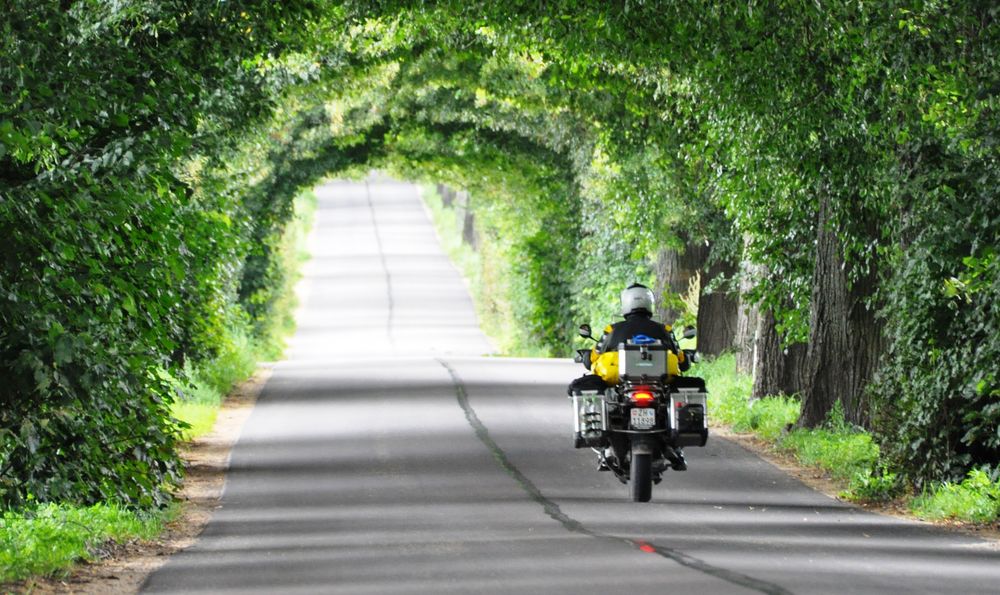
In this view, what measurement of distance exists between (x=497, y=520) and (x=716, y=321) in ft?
60.9

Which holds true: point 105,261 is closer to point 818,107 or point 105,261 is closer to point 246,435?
point 818,107

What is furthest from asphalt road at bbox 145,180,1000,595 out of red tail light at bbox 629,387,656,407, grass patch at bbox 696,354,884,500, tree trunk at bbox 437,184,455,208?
tree trunk at bbox 437,184,455,208

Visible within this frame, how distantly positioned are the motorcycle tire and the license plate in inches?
13.8

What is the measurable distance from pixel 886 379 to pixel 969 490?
5.99 ft

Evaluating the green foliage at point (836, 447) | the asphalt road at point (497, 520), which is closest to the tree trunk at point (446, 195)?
the asphalt road at point (497, 520)

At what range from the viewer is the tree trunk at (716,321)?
105ft

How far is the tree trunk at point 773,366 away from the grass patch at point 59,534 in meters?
11.3

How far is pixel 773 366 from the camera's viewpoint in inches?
926

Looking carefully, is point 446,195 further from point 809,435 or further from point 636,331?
point 636,331

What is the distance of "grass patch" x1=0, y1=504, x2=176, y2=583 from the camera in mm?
11375

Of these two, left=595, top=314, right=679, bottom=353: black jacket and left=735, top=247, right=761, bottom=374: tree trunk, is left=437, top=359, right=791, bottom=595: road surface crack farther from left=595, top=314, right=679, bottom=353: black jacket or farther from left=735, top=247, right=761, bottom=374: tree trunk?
left=735, top=247, right=761, bottom=374: tree trunk

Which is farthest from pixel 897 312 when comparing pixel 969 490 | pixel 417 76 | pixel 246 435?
pixel 417 76

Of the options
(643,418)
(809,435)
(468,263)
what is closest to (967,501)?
(643,418)

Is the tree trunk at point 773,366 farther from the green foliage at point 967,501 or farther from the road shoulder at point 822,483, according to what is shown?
the green foliage at point 967,501
